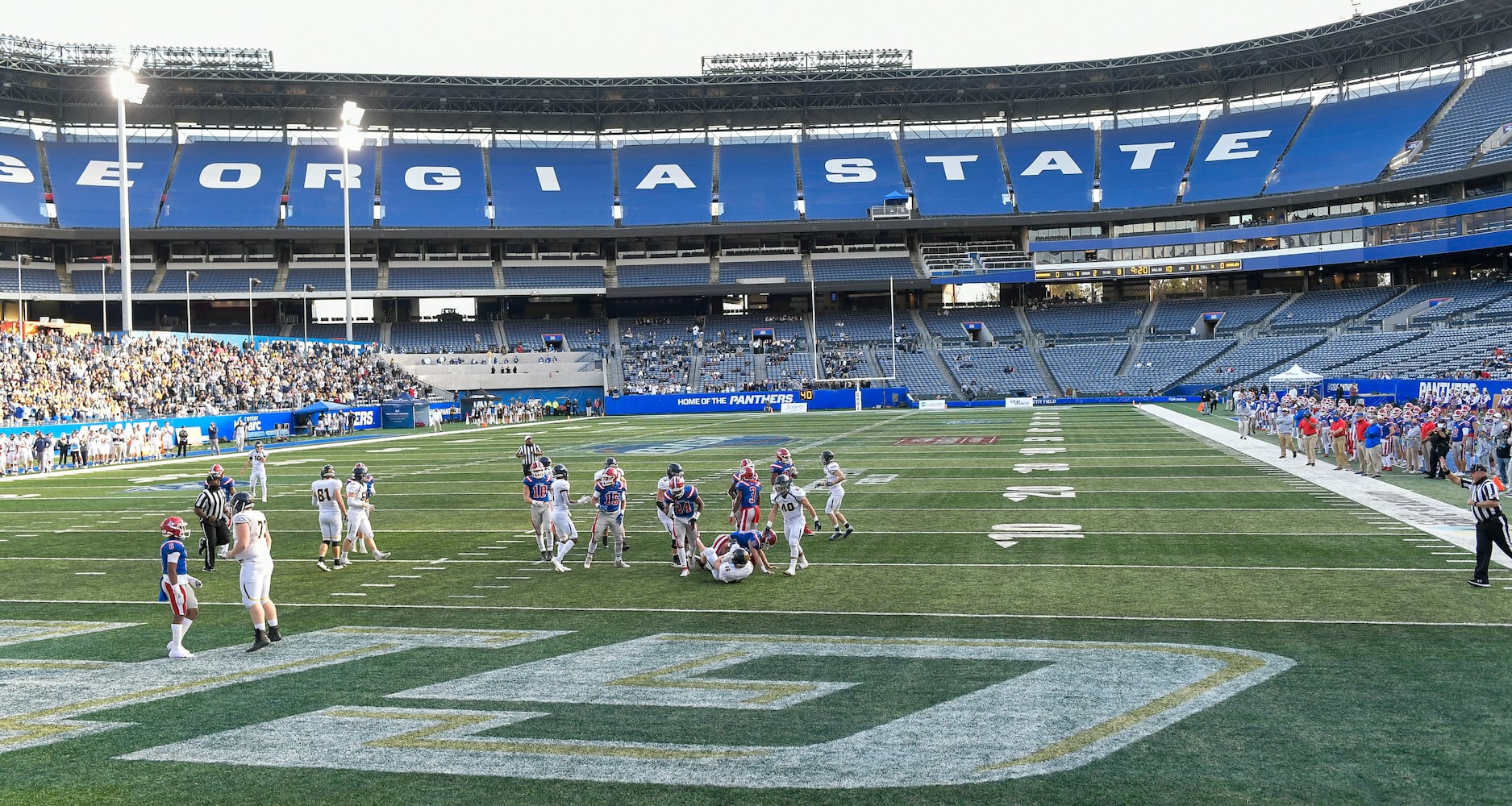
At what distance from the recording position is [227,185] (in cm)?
7150

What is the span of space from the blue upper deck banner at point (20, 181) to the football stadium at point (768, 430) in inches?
13.2

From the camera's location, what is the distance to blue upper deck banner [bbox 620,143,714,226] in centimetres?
7444

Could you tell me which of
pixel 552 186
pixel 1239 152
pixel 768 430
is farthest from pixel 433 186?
pixel 1239 152

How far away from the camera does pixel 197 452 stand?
38344mm

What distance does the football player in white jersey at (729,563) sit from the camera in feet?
43.2

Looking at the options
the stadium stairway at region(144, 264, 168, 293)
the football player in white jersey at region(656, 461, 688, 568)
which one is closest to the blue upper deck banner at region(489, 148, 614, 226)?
the stadium stairway at region(144, 264, 168, 293)

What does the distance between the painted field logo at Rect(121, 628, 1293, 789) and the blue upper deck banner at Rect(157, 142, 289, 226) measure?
68.1 m

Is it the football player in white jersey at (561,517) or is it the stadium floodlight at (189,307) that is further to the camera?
the stadium floodlight at (189,307)

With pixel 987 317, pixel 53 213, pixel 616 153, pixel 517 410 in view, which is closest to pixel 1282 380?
pixel 987 317

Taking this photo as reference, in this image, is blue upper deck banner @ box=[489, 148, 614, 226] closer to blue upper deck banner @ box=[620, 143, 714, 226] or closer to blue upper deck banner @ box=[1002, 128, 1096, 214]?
blue upper deck banner @ box=[620, 143, 714, 226]

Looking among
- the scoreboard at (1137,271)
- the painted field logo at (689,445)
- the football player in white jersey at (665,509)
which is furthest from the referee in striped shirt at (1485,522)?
the scoreboard at (1137,271)

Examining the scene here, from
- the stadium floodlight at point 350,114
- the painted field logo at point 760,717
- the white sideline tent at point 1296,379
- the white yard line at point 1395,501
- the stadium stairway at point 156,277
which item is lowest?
the painted field logo at point 760,717

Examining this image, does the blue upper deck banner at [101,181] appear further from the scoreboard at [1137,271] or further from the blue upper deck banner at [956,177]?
the scoreboard at [1137,271]

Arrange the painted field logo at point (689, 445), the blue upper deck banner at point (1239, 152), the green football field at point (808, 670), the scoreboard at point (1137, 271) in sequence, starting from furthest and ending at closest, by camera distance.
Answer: the scoreboard at point (1137, 271) < the blue upper deck banner at point (1239, 152) < the painted field logo at point (689, 445) < the green football field at point (808, 670)
